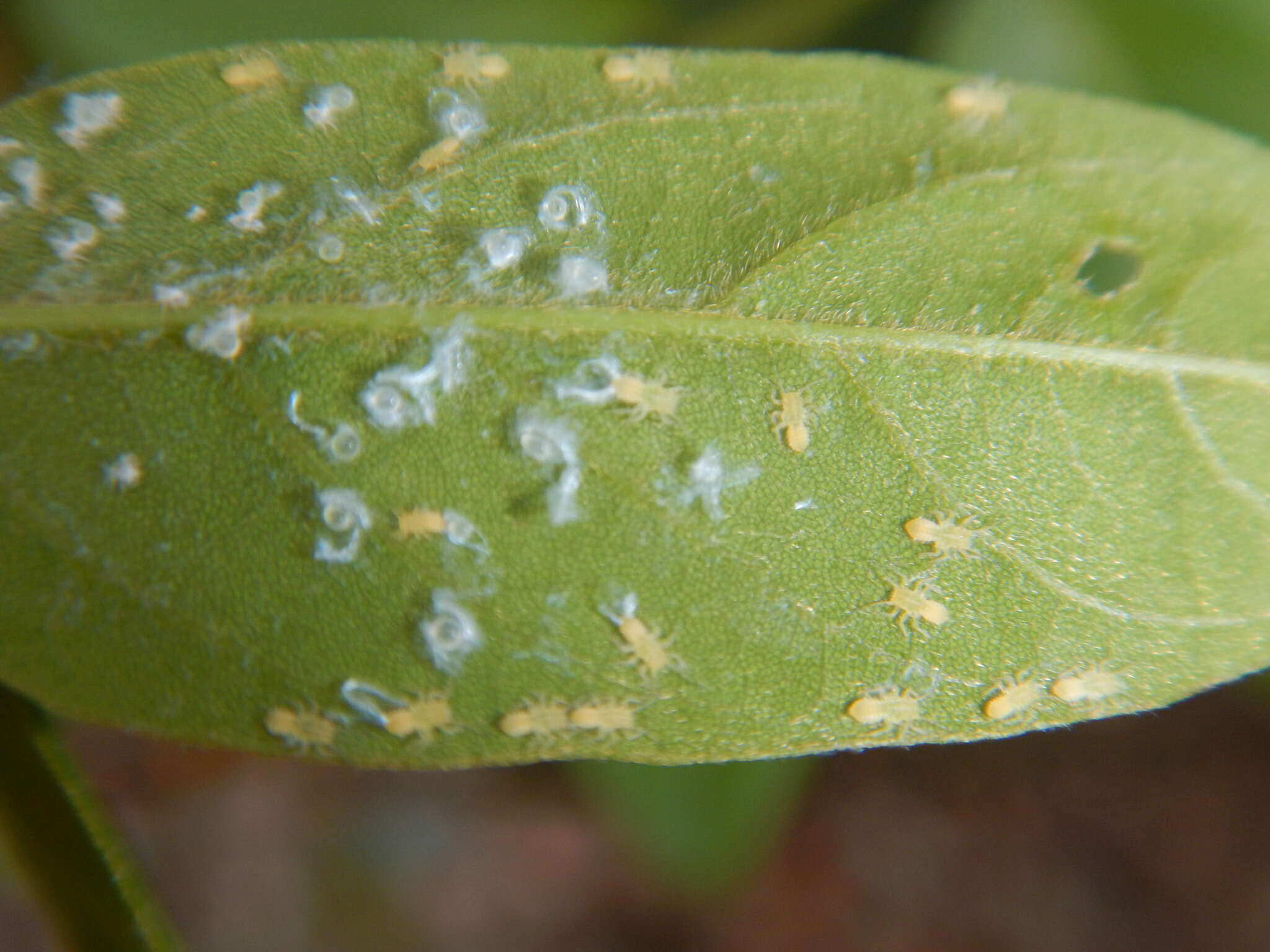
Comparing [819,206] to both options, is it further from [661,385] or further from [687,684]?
[687,684]

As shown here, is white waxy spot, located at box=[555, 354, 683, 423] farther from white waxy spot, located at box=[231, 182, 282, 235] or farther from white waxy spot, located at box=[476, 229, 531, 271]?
white waxy spot, located at box=[231, 182, 282, 235]

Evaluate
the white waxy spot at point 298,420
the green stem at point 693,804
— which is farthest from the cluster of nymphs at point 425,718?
the green stem at point 693,804

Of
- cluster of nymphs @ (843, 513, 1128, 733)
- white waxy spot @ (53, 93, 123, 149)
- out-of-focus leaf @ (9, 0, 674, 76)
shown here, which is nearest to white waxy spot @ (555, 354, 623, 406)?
cluster of nymphs @ (843, 513, 1128, 733)

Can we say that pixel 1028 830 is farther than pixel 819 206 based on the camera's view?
Yes

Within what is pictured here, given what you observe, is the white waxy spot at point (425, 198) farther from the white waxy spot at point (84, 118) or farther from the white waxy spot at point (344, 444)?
the white waxy spot at point (84, 118)

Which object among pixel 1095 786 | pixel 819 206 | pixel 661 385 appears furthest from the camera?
pixel 1095 786

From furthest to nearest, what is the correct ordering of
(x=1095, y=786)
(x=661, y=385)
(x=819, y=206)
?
(x=1095, y=786)
(x=819, y=206)
(x=661, y=385)

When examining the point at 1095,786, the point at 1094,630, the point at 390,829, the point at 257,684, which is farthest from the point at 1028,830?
the point at 257,684
